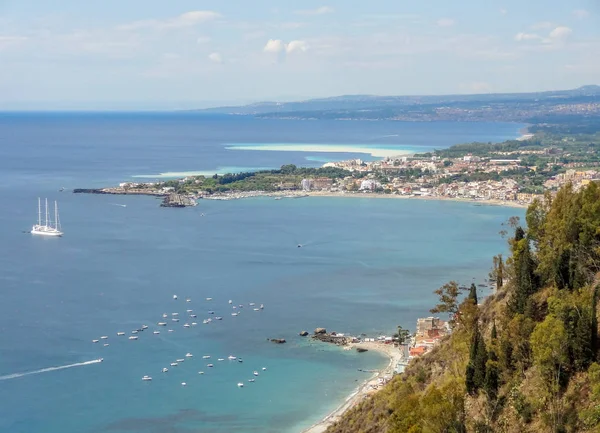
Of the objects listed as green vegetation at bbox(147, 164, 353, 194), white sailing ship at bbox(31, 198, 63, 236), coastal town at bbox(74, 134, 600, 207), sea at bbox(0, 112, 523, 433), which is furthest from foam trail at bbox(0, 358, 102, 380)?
green vegetation at bbox(147, 164, 353, 194)

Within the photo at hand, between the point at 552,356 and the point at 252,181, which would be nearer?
the point at 552,356

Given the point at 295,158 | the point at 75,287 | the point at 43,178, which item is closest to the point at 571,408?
the point at 75,287

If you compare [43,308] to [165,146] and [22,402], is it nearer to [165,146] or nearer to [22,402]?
[22,402]

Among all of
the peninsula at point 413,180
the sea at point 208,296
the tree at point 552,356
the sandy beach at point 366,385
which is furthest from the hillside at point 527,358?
the peninsula at point 413,180

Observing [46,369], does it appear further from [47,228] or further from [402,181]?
[402,181]

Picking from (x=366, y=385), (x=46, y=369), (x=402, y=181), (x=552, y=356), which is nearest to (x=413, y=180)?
(x=402, y=181)

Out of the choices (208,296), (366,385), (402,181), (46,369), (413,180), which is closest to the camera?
(366,385)

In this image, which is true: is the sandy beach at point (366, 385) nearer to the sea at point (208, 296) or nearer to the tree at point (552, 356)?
the sea at point (208, 296)
